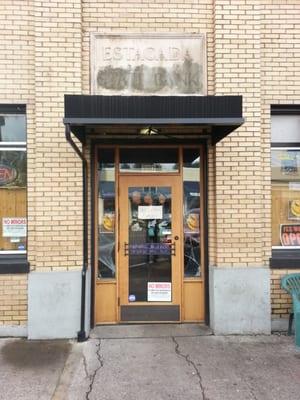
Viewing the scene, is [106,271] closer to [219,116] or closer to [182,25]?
[219,116]

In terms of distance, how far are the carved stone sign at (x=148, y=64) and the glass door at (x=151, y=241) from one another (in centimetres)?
132

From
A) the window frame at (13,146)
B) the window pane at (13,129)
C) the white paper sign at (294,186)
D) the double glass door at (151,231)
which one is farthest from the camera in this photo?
the white paper sign at (294,186)

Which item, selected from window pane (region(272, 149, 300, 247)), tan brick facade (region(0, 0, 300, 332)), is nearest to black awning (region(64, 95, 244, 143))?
tan brick facade (region(0, 0, 300, 332))

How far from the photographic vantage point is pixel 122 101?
470 cm

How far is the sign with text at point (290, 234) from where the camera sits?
20.7 feet

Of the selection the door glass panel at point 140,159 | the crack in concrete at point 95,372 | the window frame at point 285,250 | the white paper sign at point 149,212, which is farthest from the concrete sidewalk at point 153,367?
the door glass panel at point 140,159

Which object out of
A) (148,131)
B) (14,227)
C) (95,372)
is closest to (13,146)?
(14,227)

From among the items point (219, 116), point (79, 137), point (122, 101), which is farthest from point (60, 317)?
point (219, 116)

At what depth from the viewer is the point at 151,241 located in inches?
247

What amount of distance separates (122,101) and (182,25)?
84.6 inches

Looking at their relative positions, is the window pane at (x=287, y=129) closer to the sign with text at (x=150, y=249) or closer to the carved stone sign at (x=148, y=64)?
the carved stone sign at (x=148, y=64)

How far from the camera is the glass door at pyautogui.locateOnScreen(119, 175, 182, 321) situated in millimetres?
6219

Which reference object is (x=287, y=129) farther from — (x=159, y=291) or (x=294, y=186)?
(x=159, y=291)

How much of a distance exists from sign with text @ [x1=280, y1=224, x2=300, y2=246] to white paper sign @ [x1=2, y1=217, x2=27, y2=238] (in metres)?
3.88
